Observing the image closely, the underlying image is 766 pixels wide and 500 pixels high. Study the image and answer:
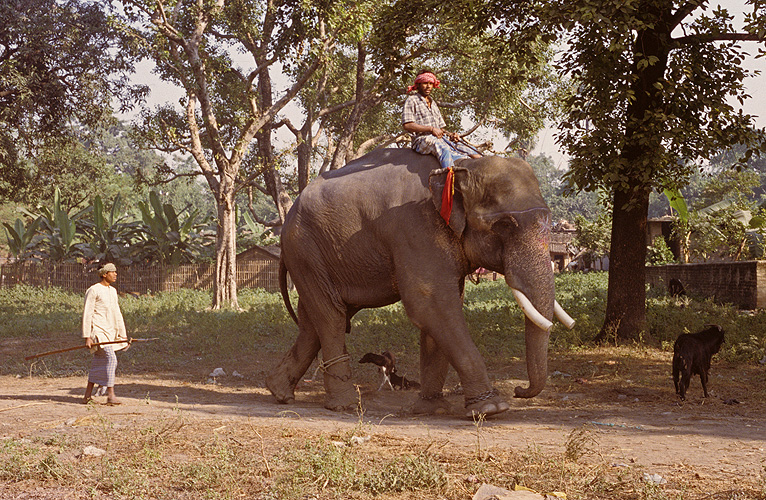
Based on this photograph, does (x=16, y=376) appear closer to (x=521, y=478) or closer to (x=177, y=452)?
(x=177, y=452)

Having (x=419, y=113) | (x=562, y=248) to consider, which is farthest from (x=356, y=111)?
(x=562, y=248)

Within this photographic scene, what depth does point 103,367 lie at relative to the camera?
28.1ft

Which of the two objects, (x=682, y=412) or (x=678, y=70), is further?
(x=678, y=70)

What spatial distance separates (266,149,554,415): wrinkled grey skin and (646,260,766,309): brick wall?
11.2m

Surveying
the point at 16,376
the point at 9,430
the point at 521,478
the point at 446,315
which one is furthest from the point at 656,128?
the point at 16,376

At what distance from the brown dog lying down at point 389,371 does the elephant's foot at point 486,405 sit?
2469 mm

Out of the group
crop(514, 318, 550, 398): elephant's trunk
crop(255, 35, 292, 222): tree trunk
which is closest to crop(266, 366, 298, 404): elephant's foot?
crop(514, 318, 550, 398): elephant's trunk

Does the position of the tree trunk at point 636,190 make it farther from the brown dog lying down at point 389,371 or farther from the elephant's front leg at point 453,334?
the elephant's front leg at point 453,334

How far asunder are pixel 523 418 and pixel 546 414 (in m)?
0.50

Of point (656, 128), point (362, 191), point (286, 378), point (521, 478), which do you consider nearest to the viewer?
point (521, 478)

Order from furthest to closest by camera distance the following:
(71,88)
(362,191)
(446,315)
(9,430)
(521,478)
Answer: (71,88) → (362,191) → (446,315) → (9,430) → (521,478)

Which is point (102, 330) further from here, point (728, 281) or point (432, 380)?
point (728, 281)

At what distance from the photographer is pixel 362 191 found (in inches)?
321

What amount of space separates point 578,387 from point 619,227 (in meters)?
3.86
